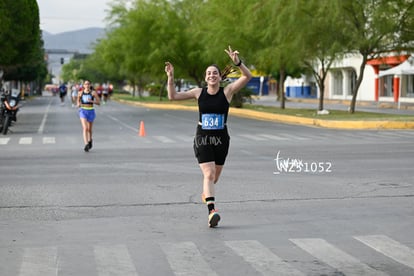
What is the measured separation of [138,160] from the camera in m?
18.0

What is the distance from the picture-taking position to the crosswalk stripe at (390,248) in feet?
25.1

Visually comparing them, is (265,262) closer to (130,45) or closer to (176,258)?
(176,258)

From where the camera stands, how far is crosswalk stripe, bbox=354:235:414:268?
7636 millimetres

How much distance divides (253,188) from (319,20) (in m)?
24.6

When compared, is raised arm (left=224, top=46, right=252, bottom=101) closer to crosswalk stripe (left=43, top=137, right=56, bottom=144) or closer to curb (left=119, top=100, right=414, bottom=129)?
crosswalk stripe (left=43, top=137, right=56, bottom=144)

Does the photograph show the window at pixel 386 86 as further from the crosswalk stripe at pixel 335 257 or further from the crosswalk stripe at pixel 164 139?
the crosswalk stripe at pixel 335 257

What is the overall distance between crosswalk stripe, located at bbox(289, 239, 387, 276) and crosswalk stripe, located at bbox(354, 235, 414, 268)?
1.24 ft

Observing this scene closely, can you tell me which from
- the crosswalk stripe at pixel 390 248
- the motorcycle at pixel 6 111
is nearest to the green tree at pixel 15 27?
the motorcycle at pixel 6 111

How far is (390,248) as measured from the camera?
321 inches

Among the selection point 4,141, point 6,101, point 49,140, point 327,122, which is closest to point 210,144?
point 49,140

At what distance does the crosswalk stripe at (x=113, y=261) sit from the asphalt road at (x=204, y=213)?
A: 0.02 metres

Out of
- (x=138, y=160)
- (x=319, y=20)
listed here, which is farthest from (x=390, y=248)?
(x=319, y=20)

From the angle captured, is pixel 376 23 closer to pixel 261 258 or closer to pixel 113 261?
pixel 261 258

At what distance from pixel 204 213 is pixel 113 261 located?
121 inches
